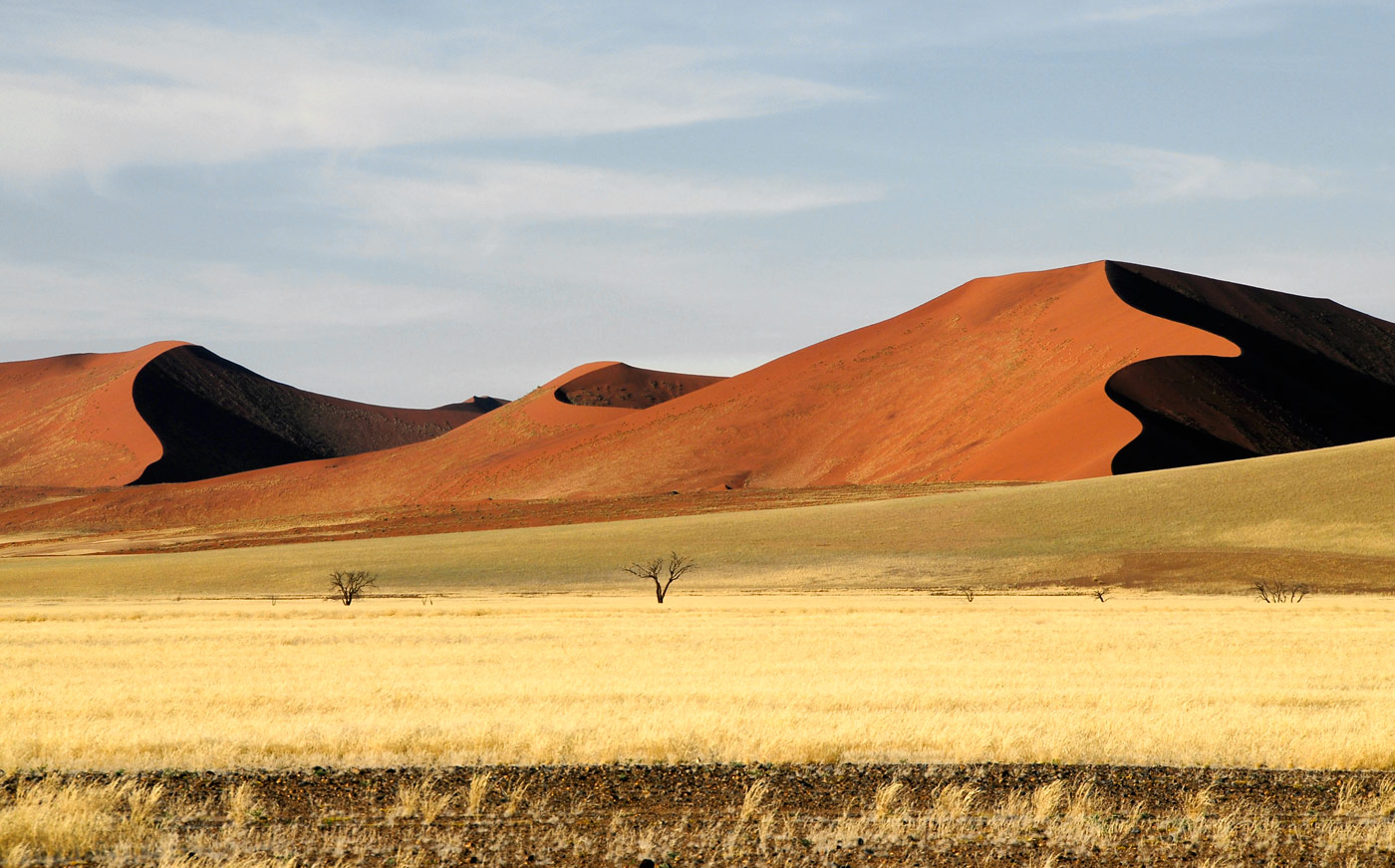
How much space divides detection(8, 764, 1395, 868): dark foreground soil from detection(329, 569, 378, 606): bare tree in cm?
4252

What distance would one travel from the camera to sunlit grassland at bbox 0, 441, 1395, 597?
201ft

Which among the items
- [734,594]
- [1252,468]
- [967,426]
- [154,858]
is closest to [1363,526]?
[1252,468]

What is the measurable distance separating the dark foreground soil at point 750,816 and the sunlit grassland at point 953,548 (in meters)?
48.1

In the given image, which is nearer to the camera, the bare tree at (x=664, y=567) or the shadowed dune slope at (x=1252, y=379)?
the bare tree at (x=664, y=567)

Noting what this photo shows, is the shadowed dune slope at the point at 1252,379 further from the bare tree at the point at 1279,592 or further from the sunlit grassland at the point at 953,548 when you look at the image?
the bare tree at the point at 1279,592

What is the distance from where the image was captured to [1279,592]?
50.2 m

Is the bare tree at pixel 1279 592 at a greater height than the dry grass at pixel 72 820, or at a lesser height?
lesser

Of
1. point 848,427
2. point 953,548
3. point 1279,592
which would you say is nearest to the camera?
point 1279,592

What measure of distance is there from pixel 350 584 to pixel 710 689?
41.3m

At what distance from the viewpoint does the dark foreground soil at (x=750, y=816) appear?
30.6ft

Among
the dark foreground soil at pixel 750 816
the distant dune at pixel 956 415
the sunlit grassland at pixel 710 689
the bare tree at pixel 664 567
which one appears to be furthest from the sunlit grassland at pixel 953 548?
the dark foreground soil at pixel 750 816

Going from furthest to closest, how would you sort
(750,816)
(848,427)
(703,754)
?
(848,427), (703,754), (750,816)

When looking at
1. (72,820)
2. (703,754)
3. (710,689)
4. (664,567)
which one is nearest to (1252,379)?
(664,567)

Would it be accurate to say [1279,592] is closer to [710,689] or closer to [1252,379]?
[710,689]
